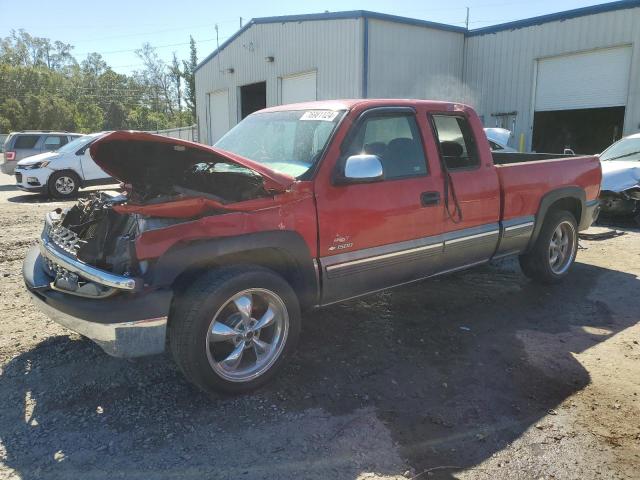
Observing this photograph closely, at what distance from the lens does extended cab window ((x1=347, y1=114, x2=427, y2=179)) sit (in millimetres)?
3887

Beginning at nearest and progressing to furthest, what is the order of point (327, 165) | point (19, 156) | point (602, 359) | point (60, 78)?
point (327, 165) < point (602, 359) < point (19, 156) < point (60, 78)

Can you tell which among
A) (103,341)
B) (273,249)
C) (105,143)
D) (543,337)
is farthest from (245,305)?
(543,337)

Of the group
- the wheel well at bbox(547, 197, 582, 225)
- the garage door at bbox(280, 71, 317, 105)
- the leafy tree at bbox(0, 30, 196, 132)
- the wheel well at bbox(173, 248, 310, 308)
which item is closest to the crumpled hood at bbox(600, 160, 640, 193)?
the wheel well at bbox(547, 197, 582, 225)

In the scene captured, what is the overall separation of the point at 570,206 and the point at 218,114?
2137 cm

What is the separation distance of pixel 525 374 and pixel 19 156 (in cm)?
1643

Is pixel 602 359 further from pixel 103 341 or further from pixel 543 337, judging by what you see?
pixel 103 341

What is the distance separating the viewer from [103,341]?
2906mm

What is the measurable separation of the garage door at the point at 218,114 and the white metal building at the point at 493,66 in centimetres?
434

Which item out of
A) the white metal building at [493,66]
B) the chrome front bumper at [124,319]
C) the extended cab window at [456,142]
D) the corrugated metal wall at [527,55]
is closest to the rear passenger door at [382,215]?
the extended cab window at [456,142]

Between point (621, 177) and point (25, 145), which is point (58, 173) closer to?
point (25, 145)

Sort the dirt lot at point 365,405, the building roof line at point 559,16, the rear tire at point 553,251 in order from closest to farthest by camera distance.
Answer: the dirt lot at point 365,405 → the rear tire at point 553,251 → the building roof line at point 559,16

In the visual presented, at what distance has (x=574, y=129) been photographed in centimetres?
1800

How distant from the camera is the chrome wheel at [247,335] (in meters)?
3.18

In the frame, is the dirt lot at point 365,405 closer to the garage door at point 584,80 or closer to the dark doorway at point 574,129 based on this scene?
the garage door at point 584,80
